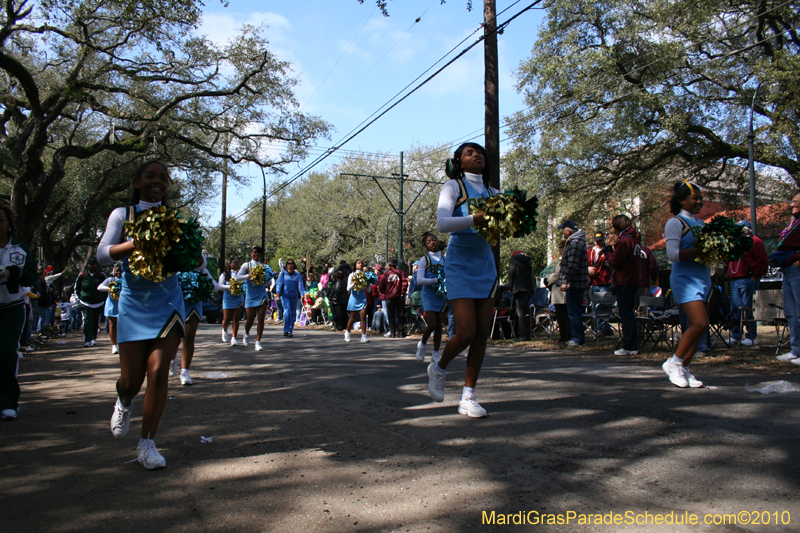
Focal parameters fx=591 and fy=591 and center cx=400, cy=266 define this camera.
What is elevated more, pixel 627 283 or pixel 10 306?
pixel 627 283

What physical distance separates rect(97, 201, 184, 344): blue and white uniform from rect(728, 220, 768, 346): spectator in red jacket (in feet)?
29.4

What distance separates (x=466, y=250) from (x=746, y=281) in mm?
7216

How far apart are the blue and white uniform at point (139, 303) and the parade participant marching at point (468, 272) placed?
2081 millimetres

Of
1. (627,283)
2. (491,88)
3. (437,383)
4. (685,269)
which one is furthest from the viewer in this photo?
(491,88)

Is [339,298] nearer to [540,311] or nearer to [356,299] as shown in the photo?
[356,299]

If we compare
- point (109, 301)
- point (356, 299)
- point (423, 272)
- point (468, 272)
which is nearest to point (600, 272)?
point (423, 272)

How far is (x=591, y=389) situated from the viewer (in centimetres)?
594

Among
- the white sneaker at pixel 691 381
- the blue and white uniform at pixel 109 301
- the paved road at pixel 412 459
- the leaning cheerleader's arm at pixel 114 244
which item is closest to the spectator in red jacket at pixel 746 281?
the paved road at pixel 412 459

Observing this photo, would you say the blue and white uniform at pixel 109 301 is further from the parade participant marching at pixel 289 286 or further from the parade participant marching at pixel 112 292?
the parade participant marching at pixel 289 286

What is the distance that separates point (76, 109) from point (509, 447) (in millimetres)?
26947

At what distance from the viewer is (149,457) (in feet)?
12.4

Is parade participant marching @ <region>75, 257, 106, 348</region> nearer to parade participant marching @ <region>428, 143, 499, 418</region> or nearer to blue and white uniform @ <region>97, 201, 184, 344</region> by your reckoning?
blue and white uniform @ <region>97, 201, 184, 344</region>

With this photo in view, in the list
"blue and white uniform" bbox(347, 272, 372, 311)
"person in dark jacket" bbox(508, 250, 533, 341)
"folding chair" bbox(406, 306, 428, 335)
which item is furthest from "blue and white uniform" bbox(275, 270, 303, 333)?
"person in dark jacket" bbox(508, 250, 533, 341)

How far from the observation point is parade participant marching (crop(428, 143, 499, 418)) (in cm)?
480
